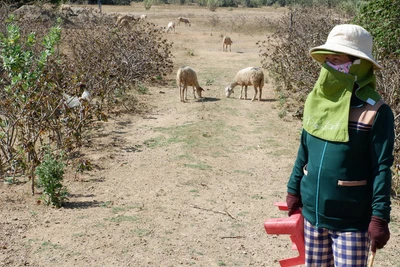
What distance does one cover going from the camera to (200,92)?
544 inches

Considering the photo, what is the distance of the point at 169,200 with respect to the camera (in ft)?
21.9

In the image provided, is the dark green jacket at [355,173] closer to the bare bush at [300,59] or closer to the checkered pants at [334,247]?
the checkered pants at [334,247]

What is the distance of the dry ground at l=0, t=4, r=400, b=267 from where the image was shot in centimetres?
528

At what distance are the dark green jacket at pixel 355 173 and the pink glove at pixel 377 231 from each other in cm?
3

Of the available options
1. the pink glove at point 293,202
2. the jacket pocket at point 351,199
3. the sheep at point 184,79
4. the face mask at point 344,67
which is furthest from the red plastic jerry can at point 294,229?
the sheep at point 184,79

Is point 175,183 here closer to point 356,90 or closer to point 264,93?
point 356,90

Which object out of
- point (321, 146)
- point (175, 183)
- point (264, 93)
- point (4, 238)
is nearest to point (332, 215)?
point (321, 146)

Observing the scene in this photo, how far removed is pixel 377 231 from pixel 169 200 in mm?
3977

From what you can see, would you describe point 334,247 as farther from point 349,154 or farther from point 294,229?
point 349,154

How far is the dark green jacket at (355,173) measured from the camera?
2.95 meters

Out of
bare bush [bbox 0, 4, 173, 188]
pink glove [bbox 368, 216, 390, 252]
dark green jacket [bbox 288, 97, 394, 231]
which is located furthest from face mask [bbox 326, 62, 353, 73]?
bare bush [bbox 0, 4, 173, 188]

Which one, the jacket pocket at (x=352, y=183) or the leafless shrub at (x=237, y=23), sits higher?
the jacket pocket at (x=352, y=183)

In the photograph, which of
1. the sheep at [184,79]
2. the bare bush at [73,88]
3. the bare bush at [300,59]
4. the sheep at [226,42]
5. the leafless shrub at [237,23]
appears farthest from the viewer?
the leafless shrub at [237,23]

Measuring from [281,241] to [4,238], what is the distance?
108 inches
